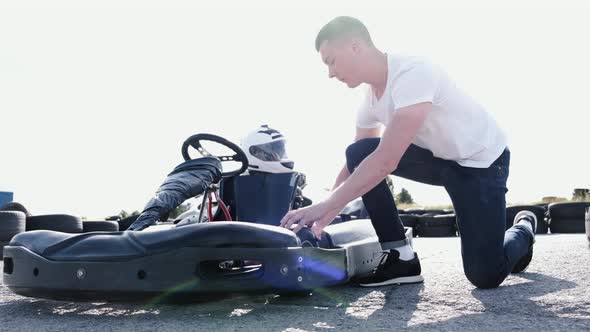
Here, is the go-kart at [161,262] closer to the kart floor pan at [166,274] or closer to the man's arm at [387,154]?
the kart floor pan at [166,274]

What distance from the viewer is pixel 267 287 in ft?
6.88

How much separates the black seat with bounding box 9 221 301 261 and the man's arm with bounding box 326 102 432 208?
29cm

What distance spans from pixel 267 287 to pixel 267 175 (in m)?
1.22

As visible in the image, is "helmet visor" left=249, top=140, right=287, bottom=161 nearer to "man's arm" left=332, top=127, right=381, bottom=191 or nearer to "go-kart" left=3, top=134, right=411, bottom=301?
"man's arm" left=332, top=127, right=381, bottom=191

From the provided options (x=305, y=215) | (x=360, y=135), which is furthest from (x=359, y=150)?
(x=305, y=215)

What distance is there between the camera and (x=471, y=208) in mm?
2656

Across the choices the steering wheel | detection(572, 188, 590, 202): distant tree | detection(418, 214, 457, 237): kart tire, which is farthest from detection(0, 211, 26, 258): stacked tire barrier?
detection(572, 188, 590, 202): distant tree

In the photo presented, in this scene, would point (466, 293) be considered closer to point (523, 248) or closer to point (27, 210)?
point (523, 248)

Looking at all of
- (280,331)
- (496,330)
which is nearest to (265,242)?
(280,331)

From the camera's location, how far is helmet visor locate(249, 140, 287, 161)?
330 cm

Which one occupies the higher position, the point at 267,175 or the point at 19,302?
the point at 267,175

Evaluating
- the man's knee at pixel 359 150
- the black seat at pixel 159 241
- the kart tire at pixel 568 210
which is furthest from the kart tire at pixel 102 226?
the kart tire at pixel 568 210

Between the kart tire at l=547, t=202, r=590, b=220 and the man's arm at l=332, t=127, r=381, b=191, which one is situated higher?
the man's arm at l=332, t=127, r=381, b=191

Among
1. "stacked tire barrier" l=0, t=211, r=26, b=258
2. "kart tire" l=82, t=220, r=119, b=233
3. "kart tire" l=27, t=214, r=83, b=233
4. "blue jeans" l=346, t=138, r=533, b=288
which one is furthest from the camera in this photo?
"kart tire" l=82, t=220, r=119, b=233
